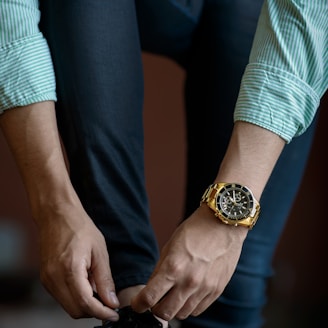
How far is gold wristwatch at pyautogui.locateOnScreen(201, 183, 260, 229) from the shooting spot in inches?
25.5

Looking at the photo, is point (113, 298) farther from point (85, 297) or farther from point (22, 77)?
point (22, 77)

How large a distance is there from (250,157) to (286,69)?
0.09 meters

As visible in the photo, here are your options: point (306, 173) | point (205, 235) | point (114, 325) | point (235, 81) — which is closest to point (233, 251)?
point (205, 235)

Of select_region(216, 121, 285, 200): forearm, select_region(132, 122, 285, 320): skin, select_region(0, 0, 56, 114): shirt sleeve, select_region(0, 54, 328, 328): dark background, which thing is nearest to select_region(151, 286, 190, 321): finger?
select_region(132, 122, 285, 320): skin

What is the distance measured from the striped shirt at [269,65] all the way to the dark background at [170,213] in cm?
122

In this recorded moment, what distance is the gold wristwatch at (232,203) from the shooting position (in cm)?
65

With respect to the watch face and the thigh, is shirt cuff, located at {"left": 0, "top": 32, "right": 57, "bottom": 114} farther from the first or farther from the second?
the watch face

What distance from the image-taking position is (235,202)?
0.65 m

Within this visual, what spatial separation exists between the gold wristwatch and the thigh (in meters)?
0.09

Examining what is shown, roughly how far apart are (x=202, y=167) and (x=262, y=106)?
0.20m

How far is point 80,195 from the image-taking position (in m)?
0.72

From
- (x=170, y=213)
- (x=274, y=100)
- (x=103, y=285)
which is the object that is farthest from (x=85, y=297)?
(x=170, y=213)

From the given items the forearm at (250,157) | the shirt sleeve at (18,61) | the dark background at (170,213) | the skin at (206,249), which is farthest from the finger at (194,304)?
the dark background at (170,213)

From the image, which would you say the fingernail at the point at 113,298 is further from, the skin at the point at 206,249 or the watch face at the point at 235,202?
the watch face at the point at 235,202
